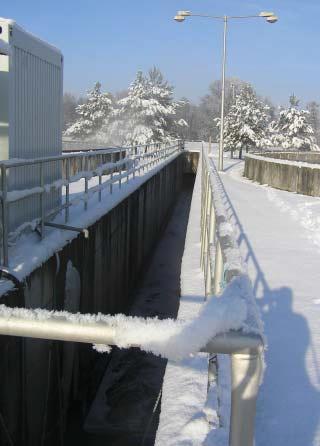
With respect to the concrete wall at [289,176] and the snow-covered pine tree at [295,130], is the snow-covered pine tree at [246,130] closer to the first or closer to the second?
the snow-covered pine tree at [295,130]

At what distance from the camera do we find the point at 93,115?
78375 millimetres

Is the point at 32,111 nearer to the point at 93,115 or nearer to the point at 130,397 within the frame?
the point at 130,397

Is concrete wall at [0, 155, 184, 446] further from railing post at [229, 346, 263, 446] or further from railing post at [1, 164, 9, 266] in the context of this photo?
railing post at [229, 346, 263, 446]

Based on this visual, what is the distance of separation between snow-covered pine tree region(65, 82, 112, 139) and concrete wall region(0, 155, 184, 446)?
6834cm

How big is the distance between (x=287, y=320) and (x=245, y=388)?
13.6 ft

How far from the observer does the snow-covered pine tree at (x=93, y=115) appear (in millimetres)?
78312

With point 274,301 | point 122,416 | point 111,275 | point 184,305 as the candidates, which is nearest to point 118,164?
point 111,275

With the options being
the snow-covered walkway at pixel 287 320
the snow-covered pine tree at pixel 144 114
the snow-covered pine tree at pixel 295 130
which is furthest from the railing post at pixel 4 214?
the snow-covered pine tree at pixel 295 130

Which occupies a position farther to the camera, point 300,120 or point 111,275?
point 300,120

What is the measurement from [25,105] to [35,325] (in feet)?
18.9

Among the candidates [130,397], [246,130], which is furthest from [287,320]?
[246,130]

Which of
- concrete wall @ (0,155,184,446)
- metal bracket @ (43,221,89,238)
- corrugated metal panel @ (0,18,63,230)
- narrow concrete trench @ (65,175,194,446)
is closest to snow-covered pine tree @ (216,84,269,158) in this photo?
narrow concrete trench @ (65,175,194,446)

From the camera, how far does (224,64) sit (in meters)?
31.6

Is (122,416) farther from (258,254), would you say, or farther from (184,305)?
(184,305)
